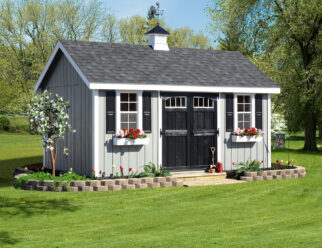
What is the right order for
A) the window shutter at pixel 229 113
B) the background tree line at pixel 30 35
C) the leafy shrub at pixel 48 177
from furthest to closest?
the background tree line at pixel 30 35
the window shutter at pixel 229 113
the leafy shrub at pixel 48 177

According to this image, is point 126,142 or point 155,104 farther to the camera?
point 155,104

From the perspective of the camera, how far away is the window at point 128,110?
15195 millimetres

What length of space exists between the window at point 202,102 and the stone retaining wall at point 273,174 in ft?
8.46

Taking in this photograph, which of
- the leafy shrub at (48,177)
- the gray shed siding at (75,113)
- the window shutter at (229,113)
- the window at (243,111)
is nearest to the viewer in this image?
the leafy shrub at (48,177)

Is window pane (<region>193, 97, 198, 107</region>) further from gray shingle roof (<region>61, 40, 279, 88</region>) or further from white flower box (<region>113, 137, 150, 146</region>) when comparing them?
white flower box (<region>113, 137, 150, 146</region>)

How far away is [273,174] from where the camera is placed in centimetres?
1639

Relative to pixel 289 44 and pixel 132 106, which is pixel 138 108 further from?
pixel 289 44

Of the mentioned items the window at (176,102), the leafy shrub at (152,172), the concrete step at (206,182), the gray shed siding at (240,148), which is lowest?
the concrete step at (206,182)

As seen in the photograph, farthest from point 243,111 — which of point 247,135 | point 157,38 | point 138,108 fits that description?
point 157,38

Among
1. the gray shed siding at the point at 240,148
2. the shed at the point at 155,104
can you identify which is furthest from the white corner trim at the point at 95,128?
the gray shed siding at the point at 240,148

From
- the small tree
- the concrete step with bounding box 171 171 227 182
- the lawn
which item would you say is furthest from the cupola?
the lawn

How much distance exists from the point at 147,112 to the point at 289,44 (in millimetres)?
14811

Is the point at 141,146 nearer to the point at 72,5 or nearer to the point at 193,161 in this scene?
the point at 193,161

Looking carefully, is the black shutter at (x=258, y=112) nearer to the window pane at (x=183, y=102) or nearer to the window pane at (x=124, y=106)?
the window pane at (x=183, y=102)
